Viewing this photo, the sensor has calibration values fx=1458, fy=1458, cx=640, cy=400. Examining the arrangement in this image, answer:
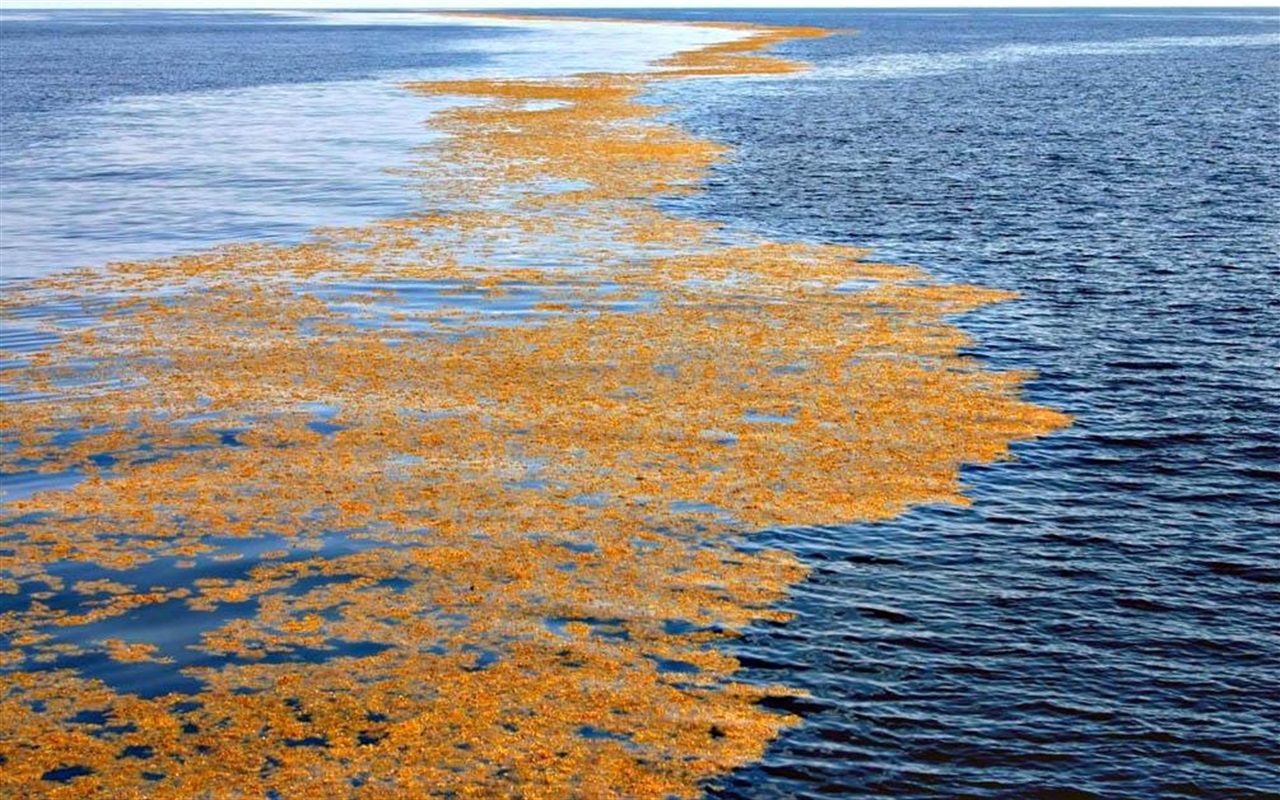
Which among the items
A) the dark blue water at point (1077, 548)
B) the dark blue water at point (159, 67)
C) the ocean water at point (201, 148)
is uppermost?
the dark blue water at point (159, 67)

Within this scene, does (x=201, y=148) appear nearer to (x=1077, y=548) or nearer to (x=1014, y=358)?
(x=1014, y=358)

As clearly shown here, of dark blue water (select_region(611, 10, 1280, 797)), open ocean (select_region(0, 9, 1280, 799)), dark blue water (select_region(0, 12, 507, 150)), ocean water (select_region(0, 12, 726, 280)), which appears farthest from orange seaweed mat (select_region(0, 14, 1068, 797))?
dark blue water (select_region(0, 12, 507, 150))

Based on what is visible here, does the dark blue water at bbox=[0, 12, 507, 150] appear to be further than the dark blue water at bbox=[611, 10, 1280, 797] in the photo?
Yes

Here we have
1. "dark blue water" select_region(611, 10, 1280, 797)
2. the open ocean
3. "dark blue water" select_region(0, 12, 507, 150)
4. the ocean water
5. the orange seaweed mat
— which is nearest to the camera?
"dark blue water" select_region(611, 10, 1280, 797)

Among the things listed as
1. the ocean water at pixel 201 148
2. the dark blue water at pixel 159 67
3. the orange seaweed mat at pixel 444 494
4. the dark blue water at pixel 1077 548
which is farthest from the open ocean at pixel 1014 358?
the dark blue water at pixel 159 67

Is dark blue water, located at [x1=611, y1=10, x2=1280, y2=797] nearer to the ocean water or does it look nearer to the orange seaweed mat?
the orange seaweed mat

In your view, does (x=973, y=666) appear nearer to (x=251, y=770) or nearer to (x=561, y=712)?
(x=561, y=712)

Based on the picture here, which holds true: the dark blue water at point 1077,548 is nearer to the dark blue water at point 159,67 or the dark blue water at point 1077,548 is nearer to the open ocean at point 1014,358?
the open ocean at point 1014,358
